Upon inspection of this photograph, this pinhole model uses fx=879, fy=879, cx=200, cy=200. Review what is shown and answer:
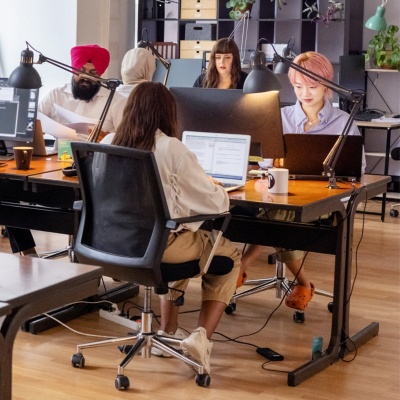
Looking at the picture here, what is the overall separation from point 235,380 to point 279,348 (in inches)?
→ 17.4

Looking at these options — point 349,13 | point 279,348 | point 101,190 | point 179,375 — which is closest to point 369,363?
point 279,348

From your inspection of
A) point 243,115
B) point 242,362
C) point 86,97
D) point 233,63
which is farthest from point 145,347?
point 233,63

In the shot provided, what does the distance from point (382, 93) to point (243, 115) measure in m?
4.07

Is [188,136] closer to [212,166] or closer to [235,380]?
[212,166]

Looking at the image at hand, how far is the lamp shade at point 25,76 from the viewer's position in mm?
4020

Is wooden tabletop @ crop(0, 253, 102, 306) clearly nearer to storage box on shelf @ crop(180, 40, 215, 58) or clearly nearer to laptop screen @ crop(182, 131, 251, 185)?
laptop screen @ crop(182, 131, 251, 185)

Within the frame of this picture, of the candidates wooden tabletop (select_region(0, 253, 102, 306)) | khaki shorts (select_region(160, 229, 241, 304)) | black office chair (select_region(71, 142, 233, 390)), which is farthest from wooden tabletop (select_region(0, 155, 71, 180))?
wooden tabletop (select_region(0, 253, 102, 306))

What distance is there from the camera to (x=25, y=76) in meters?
4.02

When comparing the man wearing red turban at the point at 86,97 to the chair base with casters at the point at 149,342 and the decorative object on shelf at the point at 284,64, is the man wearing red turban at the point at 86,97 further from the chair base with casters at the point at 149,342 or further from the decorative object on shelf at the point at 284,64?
the chair base with casters at the point at 149,342

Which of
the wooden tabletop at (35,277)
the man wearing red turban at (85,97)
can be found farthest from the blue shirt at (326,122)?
the wooden tabletop at (35,277)

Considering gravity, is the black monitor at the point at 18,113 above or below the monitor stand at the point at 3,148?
above

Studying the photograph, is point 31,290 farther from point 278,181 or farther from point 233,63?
→ point 233,63

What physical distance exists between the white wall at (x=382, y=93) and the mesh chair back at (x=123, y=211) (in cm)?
481

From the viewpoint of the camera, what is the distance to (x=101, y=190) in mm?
3254
